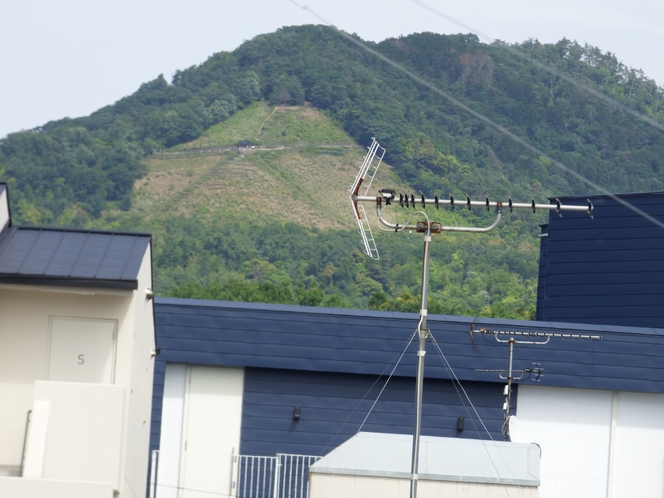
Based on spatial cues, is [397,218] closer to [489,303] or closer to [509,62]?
[489,303]

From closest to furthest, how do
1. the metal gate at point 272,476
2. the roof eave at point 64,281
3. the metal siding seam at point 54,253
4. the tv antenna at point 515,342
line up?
the roof eave at point 64,281, the metal siding seam at point 54,253, the metal gate at point 272,476, the tv antenna at point 515,342

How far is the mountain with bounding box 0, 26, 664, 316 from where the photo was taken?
8419 cm

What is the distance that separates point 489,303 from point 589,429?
5572 cm

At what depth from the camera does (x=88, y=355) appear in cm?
1167

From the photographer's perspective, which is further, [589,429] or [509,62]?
[509,62]

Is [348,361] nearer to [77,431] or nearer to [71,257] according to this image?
[71,257]

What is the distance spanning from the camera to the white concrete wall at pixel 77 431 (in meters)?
10.5

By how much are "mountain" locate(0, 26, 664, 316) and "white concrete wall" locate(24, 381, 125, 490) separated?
164 ft

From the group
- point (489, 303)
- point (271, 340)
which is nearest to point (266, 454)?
point (271, 340)

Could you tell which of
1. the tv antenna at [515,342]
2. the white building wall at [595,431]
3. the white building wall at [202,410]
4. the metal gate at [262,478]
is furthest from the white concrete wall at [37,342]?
the white building wall at [595,431]

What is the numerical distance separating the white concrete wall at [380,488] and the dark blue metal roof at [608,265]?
39.2 ft

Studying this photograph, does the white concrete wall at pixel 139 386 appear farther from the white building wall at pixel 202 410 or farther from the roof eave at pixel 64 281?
the white building wall at pixel 202 410

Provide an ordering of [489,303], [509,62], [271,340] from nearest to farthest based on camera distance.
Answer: [271,340]
[489,303]
[509,62]

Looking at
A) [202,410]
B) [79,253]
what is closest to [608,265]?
[202,410]
